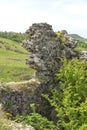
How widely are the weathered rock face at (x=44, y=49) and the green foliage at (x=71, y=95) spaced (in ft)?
3.62

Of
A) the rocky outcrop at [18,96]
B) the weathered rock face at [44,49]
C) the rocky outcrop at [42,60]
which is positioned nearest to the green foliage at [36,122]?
the rocky outcrop at [18,96]

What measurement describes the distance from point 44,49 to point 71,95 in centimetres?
551

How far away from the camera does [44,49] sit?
36812 millimetres

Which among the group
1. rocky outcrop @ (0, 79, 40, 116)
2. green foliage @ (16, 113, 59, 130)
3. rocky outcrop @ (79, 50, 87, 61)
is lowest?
green foliage @ (16, 113, 59, 130)

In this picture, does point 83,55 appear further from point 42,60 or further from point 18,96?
point 18,96

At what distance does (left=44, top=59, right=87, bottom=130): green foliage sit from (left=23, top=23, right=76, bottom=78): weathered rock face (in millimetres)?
1103

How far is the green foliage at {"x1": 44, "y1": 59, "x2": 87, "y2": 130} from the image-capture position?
102ft

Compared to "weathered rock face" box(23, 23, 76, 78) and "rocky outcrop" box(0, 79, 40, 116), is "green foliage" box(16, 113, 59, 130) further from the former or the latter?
"weathered rock face" box(23, 23, 76, 78)

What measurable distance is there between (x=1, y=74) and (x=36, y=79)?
1359cm

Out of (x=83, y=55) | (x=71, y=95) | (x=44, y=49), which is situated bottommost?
(x=71, y=95)

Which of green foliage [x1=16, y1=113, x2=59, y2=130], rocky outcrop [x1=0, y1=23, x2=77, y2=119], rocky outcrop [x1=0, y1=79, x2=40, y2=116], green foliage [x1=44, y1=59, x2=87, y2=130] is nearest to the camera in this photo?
green foliage [x1=16, y1=113, x2=59, y2=130]

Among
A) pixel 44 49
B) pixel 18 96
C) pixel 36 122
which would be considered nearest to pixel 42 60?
pixel 44 49

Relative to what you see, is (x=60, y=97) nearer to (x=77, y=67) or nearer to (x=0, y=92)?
(x=77, y=67)

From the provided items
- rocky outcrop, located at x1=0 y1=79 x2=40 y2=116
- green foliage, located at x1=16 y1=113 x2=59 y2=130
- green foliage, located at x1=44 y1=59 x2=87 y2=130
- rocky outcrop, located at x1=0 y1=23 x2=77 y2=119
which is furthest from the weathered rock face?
green foliage, located at x1=16 y1=113 x2=59 y2=130
